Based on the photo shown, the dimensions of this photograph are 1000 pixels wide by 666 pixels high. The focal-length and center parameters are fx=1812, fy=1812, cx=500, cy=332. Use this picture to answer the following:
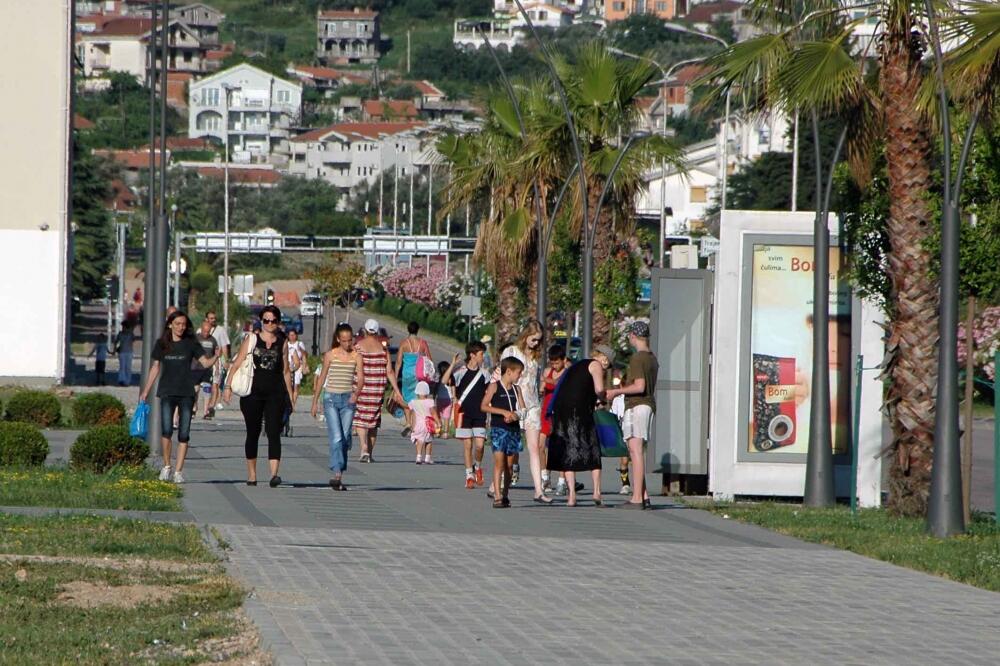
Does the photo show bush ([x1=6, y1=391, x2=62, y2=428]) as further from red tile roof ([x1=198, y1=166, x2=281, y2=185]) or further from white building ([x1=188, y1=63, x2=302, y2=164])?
white building ([x1=188, y1=63, x2=302, y2=164])

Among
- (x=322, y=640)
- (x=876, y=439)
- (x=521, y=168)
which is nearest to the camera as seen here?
(x=322, y=640)

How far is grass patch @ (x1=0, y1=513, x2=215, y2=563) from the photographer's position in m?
11.6

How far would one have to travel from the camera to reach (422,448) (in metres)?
23.2

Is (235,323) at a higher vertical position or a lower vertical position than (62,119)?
lower

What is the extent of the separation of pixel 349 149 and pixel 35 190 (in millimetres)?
132539

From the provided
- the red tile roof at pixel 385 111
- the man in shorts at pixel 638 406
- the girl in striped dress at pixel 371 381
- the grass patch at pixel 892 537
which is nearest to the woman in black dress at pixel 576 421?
the man in shorts at pixel 638 406

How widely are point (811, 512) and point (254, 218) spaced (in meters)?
127

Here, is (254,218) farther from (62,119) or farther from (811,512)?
(811,512)

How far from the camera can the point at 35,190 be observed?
43281mm

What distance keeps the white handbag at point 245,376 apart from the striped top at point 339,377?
0.88m

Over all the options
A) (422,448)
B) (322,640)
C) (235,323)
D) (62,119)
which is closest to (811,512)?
(422,448)

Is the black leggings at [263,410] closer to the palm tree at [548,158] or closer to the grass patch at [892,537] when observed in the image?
the grass patch at [892,537]

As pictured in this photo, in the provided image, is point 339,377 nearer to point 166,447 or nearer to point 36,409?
point 166,447

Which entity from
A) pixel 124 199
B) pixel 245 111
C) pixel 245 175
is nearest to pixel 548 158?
pixel 124 199
